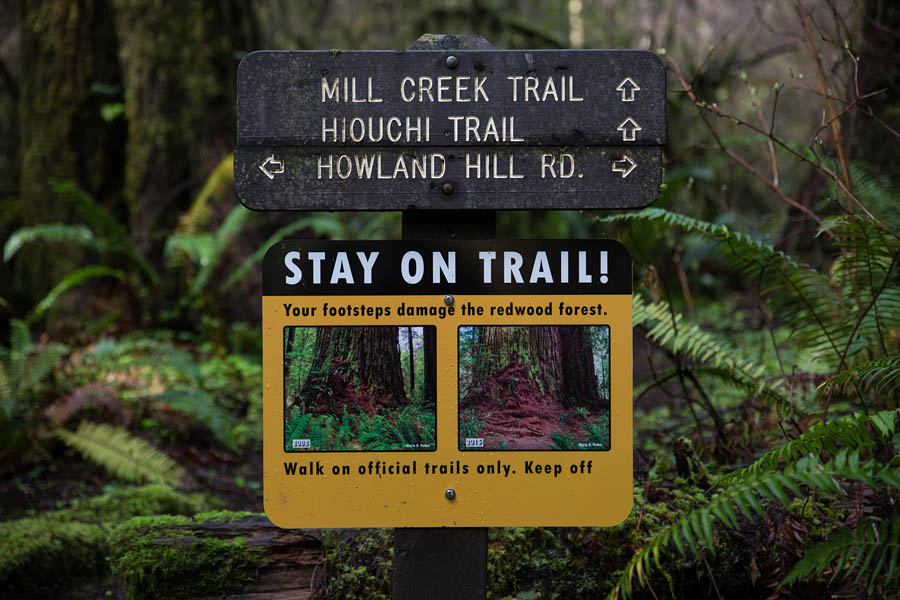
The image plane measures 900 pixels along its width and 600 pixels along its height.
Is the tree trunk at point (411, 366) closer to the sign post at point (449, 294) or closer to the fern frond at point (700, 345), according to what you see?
the sign post at point (449, 294)

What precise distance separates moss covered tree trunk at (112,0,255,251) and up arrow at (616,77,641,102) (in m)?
6.94

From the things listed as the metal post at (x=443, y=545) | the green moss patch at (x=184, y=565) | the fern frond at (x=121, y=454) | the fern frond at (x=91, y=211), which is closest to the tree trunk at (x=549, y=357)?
the metal post at (x=443, y=545)

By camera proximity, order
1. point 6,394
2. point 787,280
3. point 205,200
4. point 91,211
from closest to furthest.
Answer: point 787,280, point 6,394, point 91,211, point 205,200

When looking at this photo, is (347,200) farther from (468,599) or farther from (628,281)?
(468,599)

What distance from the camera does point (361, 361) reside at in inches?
82.3

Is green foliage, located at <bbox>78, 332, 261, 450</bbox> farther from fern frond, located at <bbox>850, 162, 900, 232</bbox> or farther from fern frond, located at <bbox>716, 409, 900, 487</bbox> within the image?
fern frond, located at <bbox>850, 162, 900, 232</bbox>

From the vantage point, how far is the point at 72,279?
20.6ft

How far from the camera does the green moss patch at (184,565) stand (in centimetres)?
257

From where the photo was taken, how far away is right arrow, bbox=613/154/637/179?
208cm

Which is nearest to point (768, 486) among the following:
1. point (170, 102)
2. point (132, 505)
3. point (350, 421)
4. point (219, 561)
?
point (350, 421)

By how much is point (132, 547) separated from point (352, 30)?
35.3 feet

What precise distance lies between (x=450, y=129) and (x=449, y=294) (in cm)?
47

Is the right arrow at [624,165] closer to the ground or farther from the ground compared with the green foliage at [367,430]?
farther from the ground

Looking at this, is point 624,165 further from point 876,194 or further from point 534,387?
point 876,194
